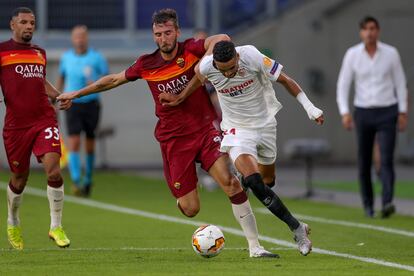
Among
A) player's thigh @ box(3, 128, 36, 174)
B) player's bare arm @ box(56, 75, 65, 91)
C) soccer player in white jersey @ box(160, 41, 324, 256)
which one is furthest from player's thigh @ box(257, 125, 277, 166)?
player's bare arm @ box(56, 75, 65, 91)

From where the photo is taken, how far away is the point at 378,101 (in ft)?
53.9

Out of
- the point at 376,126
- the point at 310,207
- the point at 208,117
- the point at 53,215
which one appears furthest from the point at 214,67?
the point at 310,207

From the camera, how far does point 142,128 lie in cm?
2812

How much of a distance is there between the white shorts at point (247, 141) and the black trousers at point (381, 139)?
430 cm

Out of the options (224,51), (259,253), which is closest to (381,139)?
(259,253)

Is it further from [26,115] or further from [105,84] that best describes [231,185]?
[26,115]

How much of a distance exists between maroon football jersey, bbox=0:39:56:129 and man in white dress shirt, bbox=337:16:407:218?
195 inches

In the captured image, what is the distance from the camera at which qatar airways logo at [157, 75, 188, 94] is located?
39.4ft

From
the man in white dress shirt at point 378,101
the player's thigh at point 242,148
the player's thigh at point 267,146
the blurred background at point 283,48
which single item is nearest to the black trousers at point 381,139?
the man in white dress shirt at point 378,101

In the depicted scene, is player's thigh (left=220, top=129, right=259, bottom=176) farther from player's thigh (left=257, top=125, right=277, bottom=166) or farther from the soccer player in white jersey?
player's thigh (left=257, top=125, right=277, bottom=166)

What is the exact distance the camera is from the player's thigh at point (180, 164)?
1240cm

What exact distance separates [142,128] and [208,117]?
1584cm

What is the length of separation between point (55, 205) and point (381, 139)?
17.3 feet

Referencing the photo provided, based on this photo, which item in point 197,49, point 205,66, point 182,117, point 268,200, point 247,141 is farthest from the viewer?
point 182,117
